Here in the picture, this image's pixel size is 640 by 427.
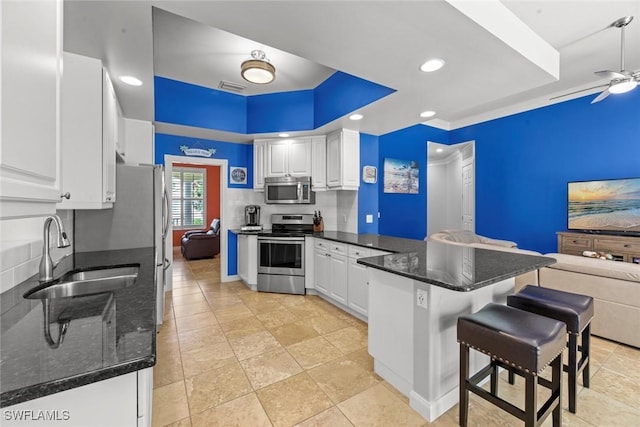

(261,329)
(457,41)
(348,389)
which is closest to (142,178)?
(261,329)

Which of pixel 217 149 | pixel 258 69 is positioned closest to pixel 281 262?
pixel 217 149

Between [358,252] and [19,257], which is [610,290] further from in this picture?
[19,257]

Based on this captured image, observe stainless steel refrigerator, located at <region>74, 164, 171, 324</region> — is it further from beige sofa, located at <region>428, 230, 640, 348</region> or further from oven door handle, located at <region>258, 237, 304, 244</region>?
beige sofa, located at <region>428, 230, 640, 348</region>

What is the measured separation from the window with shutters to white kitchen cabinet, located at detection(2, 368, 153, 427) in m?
8.24

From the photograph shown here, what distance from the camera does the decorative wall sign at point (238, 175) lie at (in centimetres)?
472

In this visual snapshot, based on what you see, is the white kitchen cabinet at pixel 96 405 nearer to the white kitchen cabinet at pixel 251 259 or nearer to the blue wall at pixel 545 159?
the white kitchen cabinet at pixel 251 259

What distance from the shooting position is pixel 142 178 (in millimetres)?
2680

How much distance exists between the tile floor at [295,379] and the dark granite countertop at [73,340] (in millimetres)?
1045

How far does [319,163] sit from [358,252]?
1.73 metres

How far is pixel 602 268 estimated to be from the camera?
2.61m

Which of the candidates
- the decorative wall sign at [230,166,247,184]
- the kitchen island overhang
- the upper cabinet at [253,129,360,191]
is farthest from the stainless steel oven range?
the kitchen island overhang

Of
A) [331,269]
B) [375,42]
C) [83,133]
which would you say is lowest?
[331,269]

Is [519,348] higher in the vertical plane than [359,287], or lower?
higher

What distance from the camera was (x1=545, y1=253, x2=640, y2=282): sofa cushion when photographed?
8.10ft
